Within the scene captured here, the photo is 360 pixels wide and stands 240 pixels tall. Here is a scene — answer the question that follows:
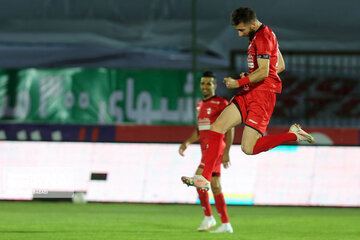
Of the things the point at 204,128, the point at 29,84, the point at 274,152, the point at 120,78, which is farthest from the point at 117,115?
the point at 204,128

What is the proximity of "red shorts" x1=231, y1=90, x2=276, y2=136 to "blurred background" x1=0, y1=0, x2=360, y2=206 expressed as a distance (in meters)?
5.42

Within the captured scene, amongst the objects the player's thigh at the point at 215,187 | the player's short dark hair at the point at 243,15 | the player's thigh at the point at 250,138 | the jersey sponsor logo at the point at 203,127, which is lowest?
the player's thigh at the point at 215,187

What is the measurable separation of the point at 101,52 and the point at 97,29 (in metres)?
0.99

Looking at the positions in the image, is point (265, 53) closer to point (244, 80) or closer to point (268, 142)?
point (244, 80)

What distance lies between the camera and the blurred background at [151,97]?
14.3m

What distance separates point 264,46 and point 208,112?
7.79 ft

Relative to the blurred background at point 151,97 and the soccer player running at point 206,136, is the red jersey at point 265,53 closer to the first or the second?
the soccer player running at point 206,136

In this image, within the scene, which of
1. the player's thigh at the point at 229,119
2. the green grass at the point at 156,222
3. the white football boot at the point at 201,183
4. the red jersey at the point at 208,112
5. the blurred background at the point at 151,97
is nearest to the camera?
the white football boot at the point at 201,183

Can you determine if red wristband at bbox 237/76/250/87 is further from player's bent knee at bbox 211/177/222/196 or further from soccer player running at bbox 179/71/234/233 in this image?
player's bent knee at bbox 211/177/222/196

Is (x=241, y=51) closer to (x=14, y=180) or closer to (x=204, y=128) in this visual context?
(x=14, y=180)

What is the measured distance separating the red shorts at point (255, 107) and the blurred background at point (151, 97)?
17.8 ft

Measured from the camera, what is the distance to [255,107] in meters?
8.88

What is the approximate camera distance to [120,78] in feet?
59.5

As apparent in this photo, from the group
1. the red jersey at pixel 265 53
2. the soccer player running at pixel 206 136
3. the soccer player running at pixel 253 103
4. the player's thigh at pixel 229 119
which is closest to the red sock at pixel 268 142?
the soccer player running at pixel 253 103
